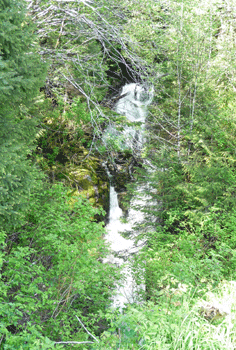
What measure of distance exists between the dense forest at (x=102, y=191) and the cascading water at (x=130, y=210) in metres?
0.35

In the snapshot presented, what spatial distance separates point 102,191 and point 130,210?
4.02 ft

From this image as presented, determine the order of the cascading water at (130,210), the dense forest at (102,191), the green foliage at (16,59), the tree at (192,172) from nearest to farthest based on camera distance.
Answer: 1. the dense forest at (102,191)
2. the green foliage at (16,59)
3. the tree at (192,172)
4. the cascading water at (130,210)

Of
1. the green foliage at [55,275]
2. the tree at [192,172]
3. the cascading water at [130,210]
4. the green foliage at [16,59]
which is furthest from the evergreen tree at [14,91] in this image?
the tree at [192,172]

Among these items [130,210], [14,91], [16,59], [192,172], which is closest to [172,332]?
[14,91]

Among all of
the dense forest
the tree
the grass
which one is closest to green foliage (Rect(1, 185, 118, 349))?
the dense forest

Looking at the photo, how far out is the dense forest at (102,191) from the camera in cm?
262

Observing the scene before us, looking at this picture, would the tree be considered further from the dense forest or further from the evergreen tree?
the evergreen tree

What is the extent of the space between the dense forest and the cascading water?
0.35 metres

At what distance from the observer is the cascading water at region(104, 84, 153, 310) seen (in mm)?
6574

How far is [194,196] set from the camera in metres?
6.24

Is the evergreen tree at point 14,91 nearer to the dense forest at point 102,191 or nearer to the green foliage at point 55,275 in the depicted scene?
the dense forest at point 102,191

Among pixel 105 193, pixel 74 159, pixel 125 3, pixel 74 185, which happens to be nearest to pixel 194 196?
pixel 105 193

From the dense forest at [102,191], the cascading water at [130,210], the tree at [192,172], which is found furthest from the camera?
the cascading water at [130,210]

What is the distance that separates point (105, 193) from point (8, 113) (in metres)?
4.86
